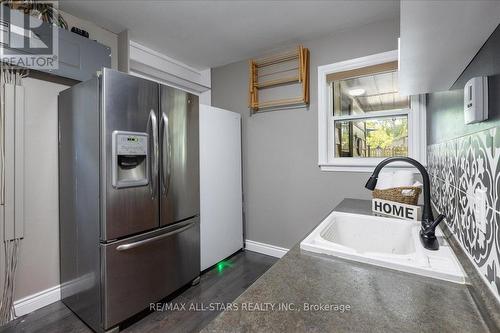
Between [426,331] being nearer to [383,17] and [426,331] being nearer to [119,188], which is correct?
[119,188]

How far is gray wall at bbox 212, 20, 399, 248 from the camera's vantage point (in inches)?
91.0

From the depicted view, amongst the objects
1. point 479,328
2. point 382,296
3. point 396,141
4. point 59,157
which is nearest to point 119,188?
point 59,157

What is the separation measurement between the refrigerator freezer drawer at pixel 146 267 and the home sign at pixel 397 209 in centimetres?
146

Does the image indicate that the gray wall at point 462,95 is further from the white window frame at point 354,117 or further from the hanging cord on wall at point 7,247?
the hanging cord on wall at point 7,247

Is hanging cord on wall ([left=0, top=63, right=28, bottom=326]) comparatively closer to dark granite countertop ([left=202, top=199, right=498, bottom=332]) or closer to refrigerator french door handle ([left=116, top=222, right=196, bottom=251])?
refrigerator french door handle ([left=116, top=222, right=196, bottom=251])

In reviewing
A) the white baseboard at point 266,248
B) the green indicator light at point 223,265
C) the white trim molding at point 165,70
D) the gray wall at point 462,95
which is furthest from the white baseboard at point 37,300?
the gray wall at point 462,95

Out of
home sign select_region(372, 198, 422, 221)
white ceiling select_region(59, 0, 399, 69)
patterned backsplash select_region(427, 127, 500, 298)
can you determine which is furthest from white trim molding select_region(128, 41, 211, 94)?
patterned backsplash select_region(427, 127, 500, 298)

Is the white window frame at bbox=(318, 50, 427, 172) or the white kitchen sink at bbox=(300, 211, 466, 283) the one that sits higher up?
the white window frame at bbox=(318, 50, 427, 172)

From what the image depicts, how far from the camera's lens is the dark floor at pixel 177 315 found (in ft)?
5.37

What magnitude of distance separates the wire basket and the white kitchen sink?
9.5 inches

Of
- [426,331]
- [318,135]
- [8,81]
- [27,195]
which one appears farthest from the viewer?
[318,135]

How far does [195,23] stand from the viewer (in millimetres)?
2156

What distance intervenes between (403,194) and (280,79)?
5.81 ft

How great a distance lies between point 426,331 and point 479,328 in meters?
0.11
